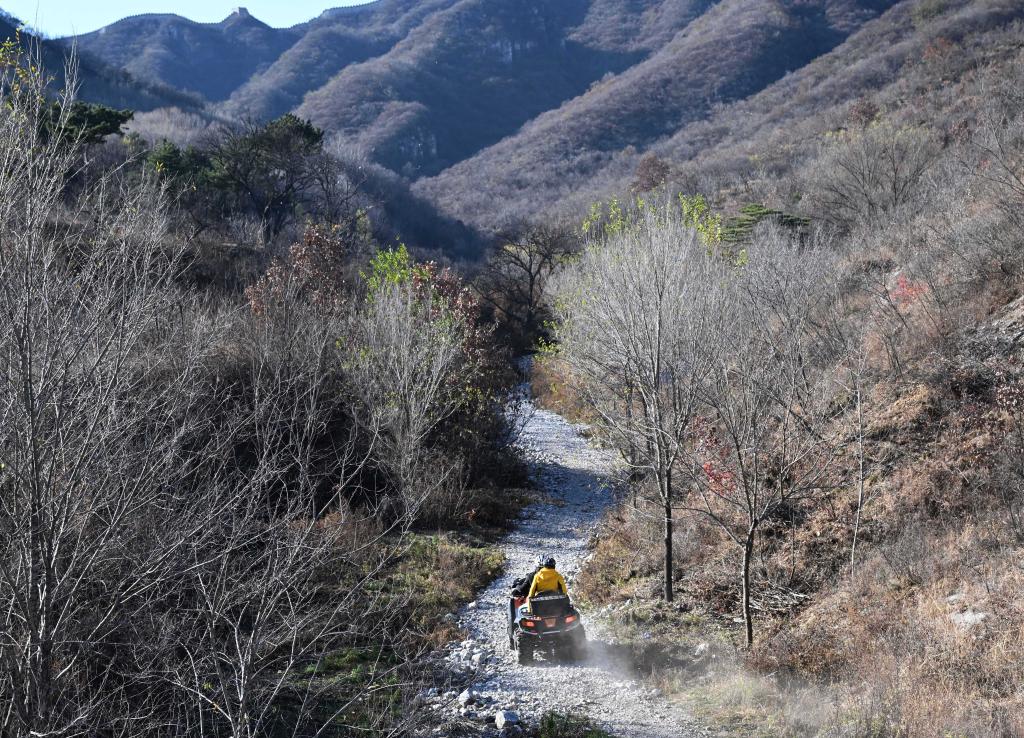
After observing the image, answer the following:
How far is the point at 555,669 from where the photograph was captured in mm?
9164

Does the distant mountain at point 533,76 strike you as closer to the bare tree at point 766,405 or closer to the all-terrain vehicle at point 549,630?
the bare tree at point 766,405

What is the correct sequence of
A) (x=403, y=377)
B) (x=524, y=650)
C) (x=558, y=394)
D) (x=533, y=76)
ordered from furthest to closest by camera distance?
(x=533, y=76), (x=558, y=394), (x=403, y=377), (x=524, y=650)

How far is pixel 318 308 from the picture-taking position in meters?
18.8

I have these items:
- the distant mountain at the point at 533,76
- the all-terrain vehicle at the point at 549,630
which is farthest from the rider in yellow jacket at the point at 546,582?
the distant mountain at the point at 533,76

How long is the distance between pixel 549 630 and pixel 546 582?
592mm

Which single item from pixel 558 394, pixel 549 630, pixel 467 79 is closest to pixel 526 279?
pixel 558 394

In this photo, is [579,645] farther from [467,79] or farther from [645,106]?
[467,79]

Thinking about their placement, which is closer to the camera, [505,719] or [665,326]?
[505,719]

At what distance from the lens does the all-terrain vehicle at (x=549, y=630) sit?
9078 mm

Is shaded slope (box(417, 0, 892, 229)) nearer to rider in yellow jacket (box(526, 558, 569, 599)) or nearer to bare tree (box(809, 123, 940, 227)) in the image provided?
bare tree (box(809, 123, 940, 227))

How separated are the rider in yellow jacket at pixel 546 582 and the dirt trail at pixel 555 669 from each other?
0.97 metres

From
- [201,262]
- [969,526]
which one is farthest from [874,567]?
[201,262]

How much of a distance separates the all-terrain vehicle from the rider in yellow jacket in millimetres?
95

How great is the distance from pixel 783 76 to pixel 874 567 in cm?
8936
